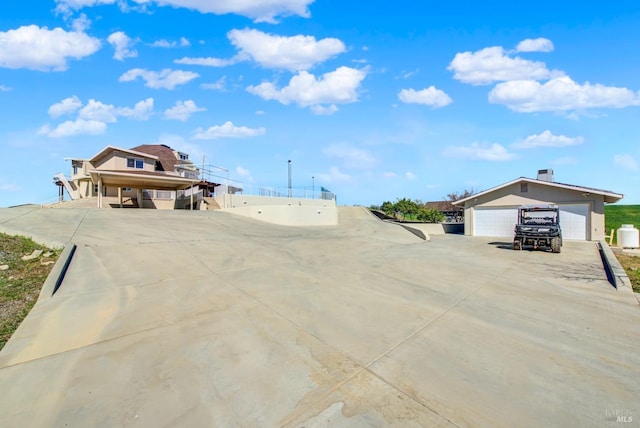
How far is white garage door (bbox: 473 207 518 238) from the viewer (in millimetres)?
20984

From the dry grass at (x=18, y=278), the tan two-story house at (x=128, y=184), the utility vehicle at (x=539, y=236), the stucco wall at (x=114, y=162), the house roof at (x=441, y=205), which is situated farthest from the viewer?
the house roof at (x=441, y=205)

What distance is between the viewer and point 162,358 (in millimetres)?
3629

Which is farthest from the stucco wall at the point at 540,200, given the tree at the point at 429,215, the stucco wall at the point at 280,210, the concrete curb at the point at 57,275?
the concrete curb at the point at 57,275

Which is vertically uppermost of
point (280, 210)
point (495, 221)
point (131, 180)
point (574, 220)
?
point (131, 180)

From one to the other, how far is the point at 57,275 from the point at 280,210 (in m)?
16.2

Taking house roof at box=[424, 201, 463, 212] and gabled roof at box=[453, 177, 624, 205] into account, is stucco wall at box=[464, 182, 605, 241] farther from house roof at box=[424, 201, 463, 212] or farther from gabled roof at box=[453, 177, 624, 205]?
house roof at box=[424, 201, 463, 212]

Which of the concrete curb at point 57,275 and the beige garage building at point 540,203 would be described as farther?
the beige garage building at point 540,203

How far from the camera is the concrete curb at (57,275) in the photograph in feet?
18.4

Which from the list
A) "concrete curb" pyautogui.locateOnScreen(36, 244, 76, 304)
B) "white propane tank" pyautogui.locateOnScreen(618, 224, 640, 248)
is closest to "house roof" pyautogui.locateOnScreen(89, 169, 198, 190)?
"concrete curb" pyautogui.locateOnScreen(36, 244, 76, 304)

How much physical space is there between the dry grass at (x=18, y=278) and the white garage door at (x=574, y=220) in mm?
24439

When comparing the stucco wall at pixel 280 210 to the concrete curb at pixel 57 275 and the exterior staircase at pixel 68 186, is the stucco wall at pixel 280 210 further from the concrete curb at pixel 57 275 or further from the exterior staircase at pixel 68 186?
the exterior staircase at pixel 68 186

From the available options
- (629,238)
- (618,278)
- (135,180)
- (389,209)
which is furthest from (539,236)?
(389,209)

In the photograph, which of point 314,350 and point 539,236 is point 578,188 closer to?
point 539,236

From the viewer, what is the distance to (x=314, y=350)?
3.93 m
